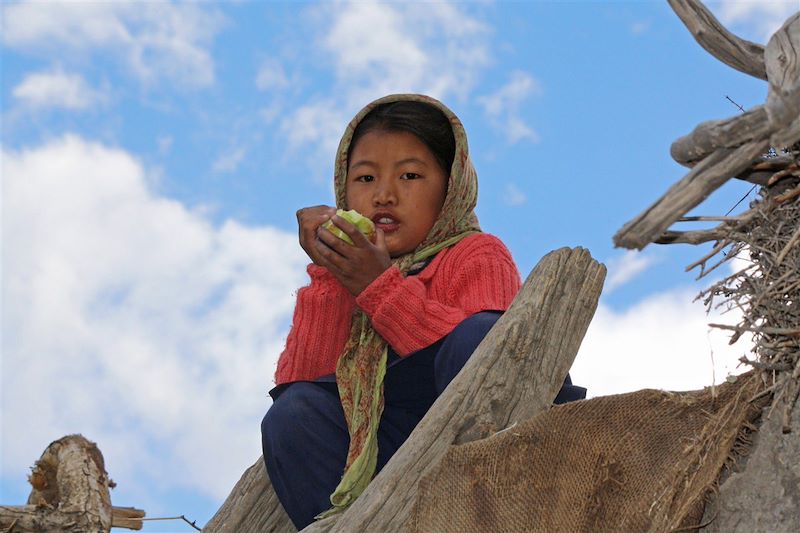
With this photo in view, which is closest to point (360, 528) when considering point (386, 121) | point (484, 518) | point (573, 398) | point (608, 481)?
point (484, 518)

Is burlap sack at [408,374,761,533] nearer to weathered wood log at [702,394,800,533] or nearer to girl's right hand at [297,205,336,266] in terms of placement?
weathered wood log at [702,394,800,533]

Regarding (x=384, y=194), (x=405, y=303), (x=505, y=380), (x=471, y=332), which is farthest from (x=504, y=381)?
(x=384, y=194)

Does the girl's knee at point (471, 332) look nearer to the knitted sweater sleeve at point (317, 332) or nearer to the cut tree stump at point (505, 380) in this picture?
the cut tree stump at point (505, 380)

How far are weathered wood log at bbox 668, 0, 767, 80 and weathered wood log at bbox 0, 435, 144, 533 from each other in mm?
3261

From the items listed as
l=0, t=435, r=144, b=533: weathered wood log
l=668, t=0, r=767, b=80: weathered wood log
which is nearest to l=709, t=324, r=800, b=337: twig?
l=668, t=0, r=767, b=80: weathered wood log

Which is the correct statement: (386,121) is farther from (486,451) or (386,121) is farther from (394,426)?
(486,451)

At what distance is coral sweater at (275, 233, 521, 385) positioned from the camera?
3912 millimetres

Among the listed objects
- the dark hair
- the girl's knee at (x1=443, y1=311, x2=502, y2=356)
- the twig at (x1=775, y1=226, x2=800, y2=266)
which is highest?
the dark hair

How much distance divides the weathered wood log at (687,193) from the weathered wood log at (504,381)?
31.0 inches

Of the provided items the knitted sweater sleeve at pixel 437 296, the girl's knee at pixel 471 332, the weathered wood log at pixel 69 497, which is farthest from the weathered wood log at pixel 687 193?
the weathered wood log at pixel 69 497

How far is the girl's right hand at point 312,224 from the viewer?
4.24 metres

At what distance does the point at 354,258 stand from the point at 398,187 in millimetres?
478

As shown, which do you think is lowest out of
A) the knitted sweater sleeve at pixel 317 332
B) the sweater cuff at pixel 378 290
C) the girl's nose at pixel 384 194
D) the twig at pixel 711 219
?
the twig at pixel 711 219

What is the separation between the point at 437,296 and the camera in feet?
13.7
